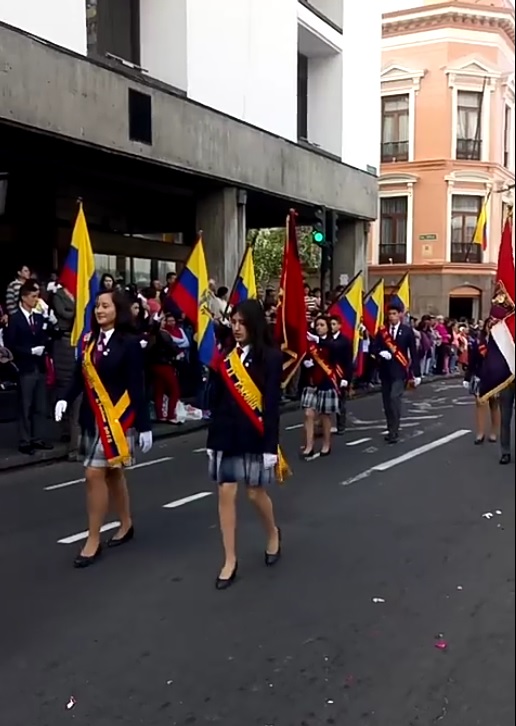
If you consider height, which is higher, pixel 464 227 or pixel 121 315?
pixel 464 227

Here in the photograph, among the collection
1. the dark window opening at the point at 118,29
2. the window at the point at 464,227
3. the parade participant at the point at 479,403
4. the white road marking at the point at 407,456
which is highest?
the dark window opening at the point at 118,29

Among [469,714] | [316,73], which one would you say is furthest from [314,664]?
[316,73]

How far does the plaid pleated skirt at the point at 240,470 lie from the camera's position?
18.8 ft

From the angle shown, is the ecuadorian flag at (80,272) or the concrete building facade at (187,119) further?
the concrete building facade at (187,119)

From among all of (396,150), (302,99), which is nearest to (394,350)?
(302,99)

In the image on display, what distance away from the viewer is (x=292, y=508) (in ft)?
25.8

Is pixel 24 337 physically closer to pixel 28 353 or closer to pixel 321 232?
pixel 28 353

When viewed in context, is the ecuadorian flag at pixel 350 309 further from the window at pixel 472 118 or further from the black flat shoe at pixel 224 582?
the black flat shoe at pixel 224 582

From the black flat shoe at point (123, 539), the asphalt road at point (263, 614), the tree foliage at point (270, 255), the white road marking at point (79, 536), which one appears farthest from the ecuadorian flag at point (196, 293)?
the tree foliage at point (270, 255)

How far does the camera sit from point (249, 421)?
5.70 metres

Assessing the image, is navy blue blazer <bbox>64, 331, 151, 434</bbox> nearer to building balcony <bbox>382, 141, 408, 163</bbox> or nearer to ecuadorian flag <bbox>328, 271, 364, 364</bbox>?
ecuadorian flag <bbox>328, 271, 364, 364</bbox>

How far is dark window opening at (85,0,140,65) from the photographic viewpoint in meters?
15.5

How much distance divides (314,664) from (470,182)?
3034 centimetres

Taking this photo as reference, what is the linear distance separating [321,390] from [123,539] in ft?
16.2
